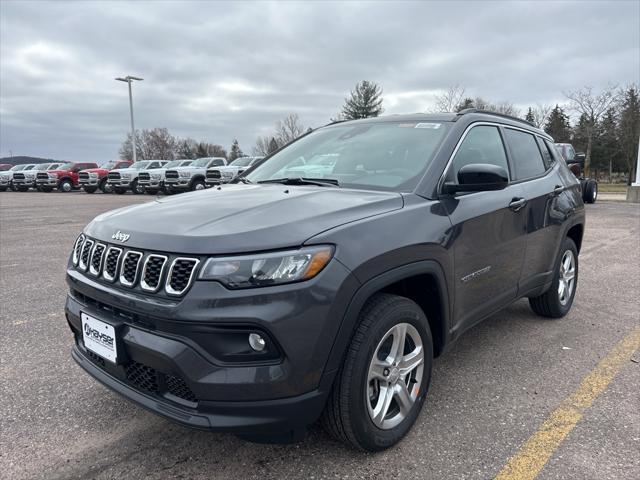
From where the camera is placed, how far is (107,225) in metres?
2.45

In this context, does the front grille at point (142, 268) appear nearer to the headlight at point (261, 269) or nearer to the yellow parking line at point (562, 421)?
the headlight at point (261, 269)

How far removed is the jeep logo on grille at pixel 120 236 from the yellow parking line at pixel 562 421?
2.06 metres

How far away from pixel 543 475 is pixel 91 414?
2451 millimetres

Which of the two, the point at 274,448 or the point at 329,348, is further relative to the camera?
the point at 274,448

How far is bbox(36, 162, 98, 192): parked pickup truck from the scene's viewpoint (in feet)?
99.8

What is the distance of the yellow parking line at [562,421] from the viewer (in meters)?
2.31

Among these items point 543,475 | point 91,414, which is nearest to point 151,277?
point 91,414

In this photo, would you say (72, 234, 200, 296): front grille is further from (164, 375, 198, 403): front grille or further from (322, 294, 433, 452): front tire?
(322, 294, 433, 452): front tire

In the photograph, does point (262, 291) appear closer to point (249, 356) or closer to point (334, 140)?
point (249, 356)

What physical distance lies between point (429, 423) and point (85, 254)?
209cm

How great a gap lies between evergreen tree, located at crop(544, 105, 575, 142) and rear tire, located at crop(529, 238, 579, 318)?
52908mm

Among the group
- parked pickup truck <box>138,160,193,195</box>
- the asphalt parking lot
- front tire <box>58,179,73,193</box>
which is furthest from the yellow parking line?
front tire <box>58,179,73,193</box>

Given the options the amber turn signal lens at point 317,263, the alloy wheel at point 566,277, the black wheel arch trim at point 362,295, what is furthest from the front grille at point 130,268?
the alloy wheel at point 566,277

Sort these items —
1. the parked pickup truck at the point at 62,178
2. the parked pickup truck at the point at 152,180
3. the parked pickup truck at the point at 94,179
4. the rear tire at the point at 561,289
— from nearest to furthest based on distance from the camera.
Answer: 1. the rear tire at the point at 561,289
2. the parked pickup truck at the point at 152,180
3. the parked pickup truck at the point at 94,179
4. the parked pickup truck at the point at 62,178
